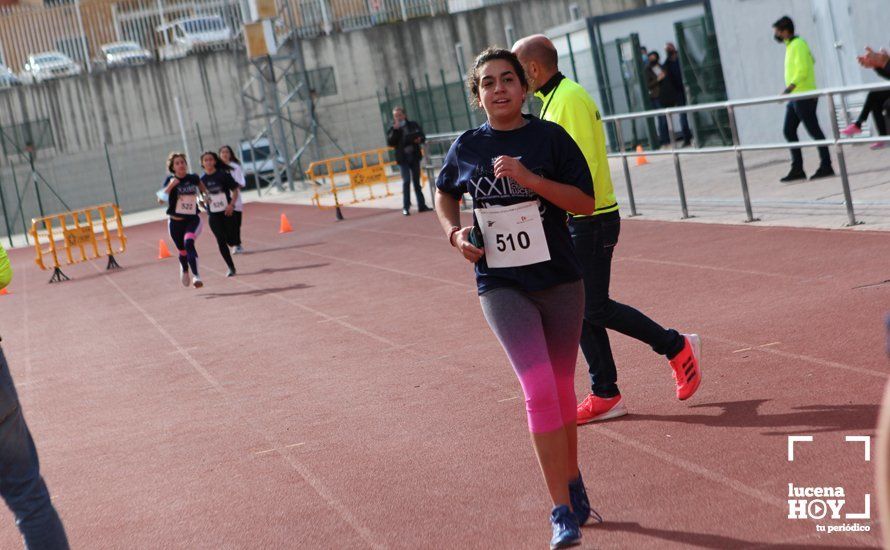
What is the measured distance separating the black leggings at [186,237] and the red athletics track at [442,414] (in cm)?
292

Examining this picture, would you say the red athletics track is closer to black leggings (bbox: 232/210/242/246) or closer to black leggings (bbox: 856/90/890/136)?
black leggings (bbox: 856/90/890/136)

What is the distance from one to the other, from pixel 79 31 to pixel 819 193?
1530 inches

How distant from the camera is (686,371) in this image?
659cm

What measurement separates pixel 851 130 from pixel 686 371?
5.79m

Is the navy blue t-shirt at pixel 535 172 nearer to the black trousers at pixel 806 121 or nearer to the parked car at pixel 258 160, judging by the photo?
the black trousers at pixel 806 121

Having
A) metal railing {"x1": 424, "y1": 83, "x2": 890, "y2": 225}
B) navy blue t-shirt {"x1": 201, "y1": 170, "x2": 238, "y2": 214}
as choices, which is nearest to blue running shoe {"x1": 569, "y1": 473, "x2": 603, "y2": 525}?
metal railing {"x1": 424, "y1": 83, "x2": 890, "y2": 225}

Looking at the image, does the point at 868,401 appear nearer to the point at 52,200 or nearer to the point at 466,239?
the point at 466,239

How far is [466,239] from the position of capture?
16.1 feet

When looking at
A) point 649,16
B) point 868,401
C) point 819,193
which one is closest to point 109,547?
point 868,401

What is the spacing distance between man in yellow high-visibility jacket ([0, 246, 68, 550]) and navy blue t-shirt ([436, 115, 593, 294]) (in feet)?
5.79

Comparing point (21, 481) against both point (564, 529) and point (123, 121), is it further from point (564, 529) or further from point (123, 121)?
point (123, 121)

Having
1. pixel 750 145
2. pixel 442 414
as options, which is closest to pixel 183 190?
pixel 750 145

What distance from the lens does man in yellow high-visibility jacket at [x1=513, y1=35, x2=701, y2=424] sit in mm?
6223

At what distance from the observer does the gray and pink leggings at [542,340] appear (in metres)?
4.80
